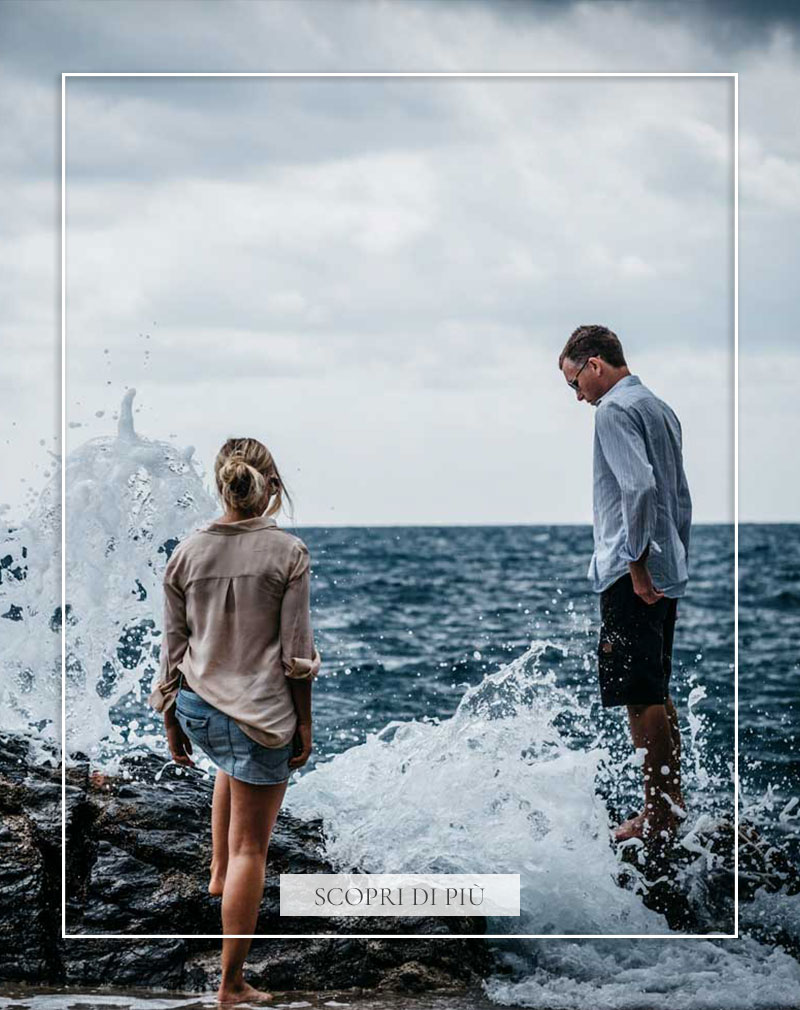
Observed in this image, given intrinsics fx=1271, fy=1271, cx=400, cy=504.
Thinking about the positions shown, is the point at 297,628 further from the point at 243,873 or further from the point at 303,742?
the point at 243,873

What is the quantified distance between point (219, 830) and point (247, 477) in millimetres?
975

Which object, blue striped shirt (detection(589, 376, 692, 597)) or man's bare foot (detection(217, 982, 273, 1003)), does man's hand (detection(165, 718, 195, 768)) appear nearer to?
man's bare foot (detection(217, 982, 273, 1003))

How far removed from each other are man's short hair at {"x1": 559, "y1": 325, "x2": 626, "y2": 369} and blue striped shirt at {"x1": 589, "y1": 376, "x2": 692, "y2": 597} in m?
0.08

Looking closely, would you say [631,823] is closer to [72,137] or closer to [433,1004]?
[433,1004]

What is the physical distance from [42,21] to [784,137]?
227 centimetres

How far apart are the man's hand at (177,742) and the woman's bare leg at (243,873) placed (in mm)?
154

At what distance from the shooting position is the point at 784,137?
3840mm

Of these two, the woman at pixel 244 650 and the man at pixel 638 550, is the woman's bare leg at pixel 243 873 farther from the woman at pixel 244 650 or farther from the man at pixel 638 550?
the man at pixel 638 550

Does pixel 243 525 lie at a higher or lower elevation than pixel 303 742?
higher

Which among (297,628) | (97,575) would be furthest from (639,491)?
(97,575)

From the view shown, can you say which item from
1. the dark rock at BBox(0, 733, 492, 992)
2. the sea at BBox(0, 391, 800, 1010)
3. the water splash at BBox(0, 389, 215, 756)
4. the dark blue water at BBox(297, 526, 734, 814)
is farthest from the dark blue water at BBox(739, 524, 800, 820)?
the water splash at BBox(0, 389, 215, 756)

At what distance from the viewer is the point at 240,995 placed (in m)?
3.24

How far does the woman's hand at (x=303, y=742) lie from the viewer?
3.12 meters

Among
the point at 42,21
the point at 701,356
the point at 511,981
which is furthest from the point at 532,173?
the point at 511,981
